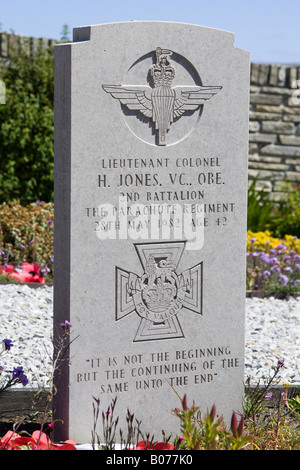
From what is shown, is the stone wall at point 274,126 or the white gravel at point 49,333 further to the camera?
the stone wall at point 274,126

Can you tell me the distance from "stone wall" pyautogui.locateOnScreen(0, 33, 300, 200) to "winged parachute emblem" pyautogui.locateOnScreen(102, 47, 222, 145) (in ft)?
21.8

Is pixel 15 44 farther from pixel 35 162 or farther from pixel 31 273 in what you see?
pixel 31 273

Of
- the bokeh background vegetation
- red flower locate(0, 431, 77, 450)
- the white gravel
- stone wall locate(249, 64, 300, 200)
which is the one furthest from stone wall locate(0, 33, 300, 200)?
red flower locate(0, 431, 77, 450)

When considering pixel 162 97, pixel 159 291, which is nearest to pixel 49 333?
pixel 159 291

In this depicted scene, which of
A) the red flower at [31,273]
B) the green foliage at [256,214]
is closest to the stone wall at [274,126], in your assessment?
the green foliage at [256,214]

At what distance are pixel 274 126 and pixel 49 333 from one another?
6.52 m

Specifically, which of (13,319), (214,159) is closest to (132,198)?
(214,159)

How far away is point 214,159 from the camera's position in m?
3.60

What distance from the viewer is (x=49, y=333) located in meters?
4.73

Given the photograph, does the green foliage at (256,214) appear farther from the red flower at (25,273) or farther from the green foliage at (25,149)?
the red flower at (25,273)

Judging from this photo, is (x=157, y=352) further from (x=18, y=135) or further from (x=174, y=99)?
(x=18, y=135)

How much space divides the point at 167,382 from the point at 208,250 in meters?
0.73

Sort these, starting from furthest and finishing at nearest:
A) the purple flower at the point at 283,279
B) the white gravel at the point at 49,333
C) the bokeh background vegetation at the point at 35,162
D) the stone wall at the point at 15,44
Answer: the stone wall at the point at 15,44, the bokeh background vegetation at the point at 35,162, the purple flower at the point at 283,279, the white gravel at the point at 49,333

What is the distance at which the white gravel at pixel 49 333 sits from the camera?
4.30 meters
